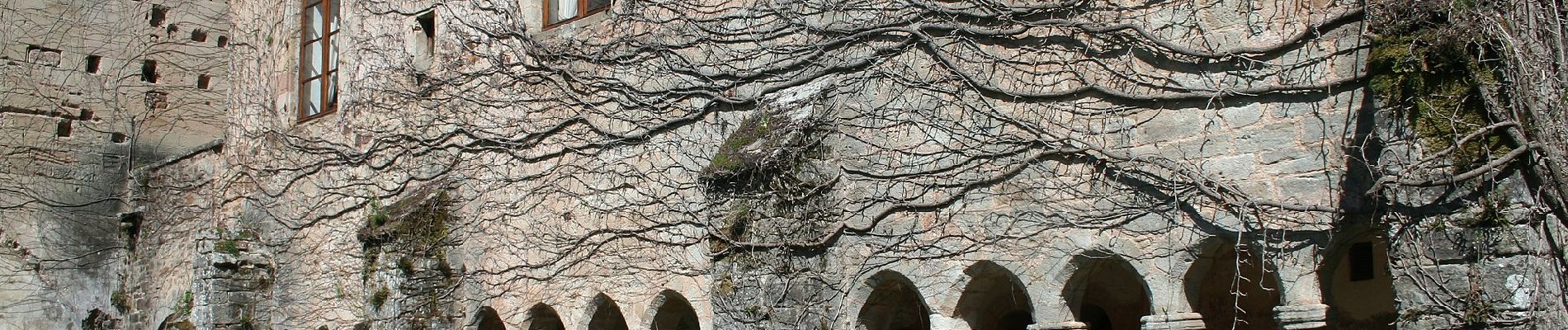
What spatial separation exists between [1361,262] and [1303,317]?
1.75m

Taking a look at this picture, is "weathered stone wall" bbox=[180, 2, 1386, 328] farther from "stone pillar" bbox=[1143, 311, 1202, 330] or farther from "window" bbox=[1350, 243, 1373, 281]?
"window" bbox=[1350, 243, 1373, 281]

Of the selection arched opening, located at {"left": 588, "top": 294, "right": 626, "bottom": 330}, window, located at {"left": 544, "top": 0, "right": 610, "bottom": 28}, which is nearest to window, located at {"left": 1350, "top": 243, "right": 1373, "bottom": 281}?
arched opening, located at {"left": 588, "top": 294, "right": 626, "bottom": 330}

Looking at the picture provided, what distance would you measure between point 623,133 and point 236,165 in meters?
4.56

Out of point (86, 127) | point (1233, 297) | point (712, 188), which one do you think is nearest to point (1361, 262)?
point (1233, 297)

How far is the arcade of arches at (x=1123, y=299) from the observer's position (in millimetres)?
6367

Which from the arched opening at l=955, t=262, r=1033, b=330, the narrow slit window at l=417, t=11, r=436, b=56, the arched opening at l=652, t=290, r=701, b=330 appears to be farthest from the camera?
the narrow slit window at l=417, t=11, r=436, b=56

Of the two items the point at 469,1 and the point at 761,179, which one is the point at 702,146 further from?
the point at 469,1

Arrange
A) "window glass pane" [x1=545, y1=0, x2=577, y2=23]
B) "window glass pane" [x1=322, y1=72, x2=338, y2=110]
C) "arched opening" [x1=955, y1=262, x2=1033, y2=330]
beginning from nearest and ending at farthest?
"arched opening" [x1=955, y1=262, x2=1033, y2=330], "window glass pane" [x1=545, y1=0, x2=577, y2=23], "window glass pane" [x1=322, y1=72, x2=338, y2=110]

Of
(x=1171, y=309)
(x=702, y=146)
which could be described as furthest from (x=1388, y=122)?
(x=702, y=146)

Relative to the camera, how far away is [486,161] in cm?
976

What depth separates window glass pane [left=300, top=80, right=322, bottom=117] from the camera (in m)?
11.4

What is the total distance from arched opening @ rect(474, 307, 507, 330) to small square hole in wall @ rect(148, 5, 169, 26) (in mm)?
4585

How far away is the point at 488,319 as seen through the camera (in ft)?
32.0

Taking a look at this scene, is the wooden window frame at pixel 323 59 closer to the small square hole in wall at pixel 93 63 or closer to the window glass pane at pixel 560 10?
the small square hole in wall at pixel 93 63
